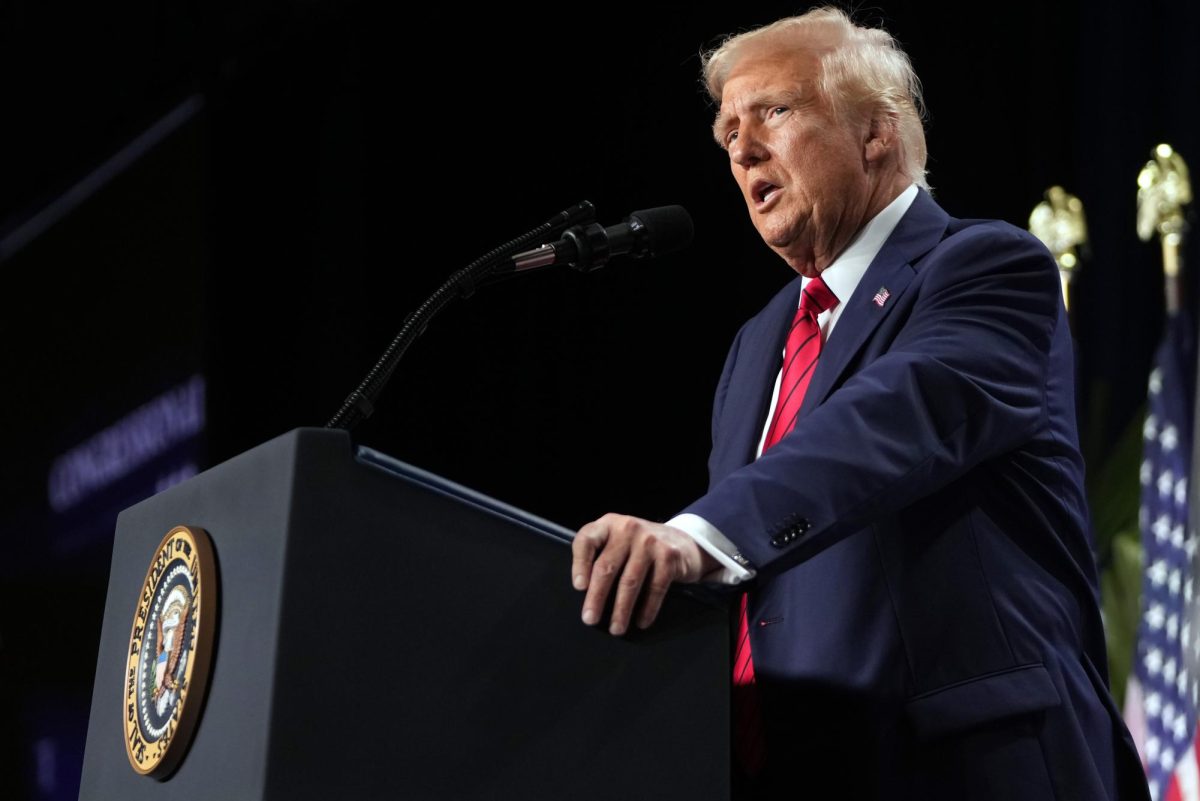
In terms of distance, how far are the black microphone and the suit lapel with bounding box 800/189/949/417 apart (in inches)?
8.3

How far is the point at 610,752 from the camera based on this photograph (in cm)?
113

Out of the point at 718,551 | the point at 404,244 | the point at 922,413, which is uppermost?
the point at 404,244

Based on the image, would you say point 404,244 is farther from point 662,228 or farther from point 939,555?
point 939,555

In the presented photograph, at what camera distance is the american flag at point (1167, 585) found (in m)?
3.25

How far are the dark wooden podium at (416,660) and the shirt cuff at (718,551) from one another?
3 cm

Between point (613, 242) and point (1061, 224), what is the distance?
244cm

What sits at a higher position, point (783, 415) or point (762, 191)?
point (762, 191)

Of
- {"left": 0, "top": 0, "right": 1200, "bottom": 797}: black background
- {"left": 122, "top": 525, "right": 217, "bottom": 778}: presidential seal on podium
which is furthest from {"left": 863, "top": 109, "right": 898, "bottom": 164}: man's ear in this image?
{"left": 0, "top": 0, "right": 1200, "bottom": 797}: black background

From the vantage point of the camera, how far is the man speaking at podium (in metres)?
1.22

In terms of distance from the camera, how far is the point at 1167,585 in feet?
11.2

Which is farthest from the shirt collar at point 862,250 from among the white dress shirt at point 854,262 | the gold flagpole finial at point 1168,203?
the gold flagpole finial at point 1168,203

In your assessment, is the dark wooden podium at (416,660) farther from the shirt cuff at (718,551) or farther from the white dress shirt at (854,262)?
the white dress shirt at (854,262)

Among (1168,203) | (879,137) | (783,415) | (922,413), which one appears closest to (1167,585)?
(1168,203)

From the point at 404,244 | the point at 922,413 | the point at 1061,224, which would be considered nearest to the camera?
the point at 922,413
